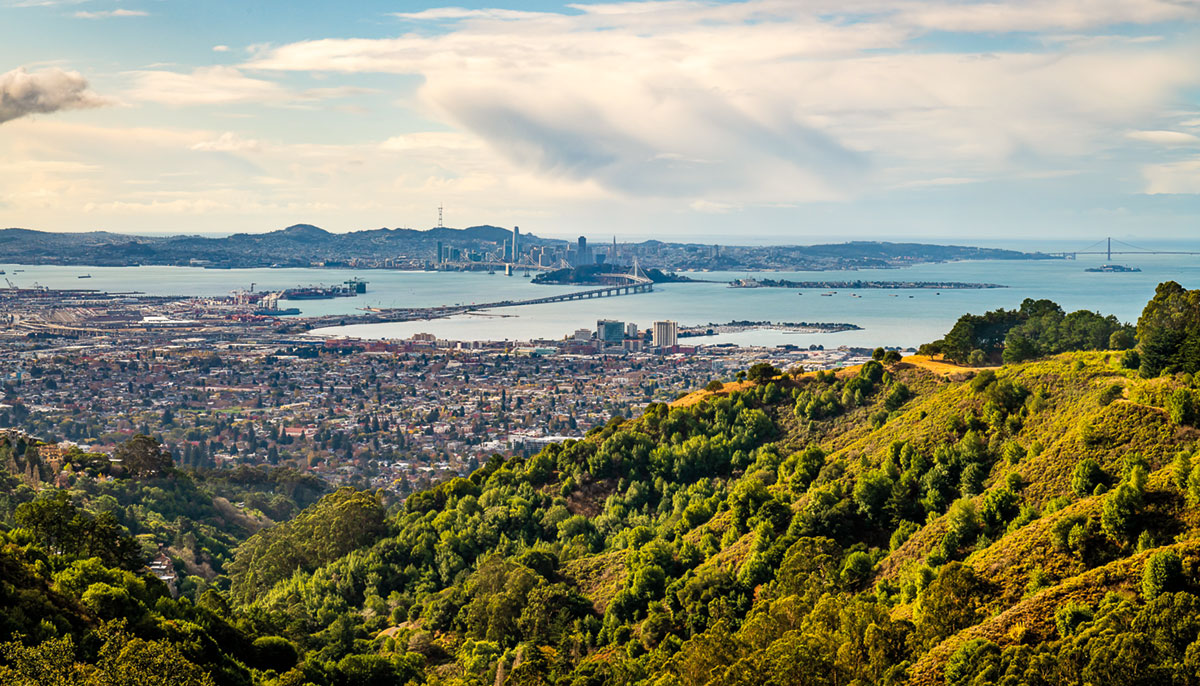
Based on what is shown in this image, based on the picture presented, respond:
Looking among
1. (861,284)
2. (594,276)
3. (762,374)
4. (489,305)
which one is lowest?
(489,305)

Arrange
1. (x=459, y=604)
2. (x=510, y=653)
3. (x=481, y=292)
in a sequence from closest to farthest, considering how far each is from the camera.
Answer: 1. (x=510, y=653)
2. (x=459, y=604)
3. (x=481, y=292)

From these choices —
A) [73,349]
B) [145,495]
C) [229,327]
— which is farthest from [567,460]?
[229,327]

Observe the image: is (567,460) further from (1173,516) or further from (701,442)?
(1173,516)

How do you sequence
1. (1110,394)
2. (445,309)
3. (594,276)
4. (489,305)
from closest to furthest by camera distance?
(1110,394) → (445,309) → (489,305) → (594,276)

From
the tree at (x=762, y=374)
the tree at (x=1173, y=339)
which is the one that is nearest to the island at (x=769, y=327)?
the tree at (x=762, y=374)

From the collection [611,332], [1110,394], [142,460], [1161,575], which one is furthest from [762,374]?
[611,332]

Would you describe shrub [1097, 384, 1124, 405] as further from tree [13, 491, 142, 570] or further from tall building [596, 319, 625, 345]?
tall building [596, 319, 625, 345]

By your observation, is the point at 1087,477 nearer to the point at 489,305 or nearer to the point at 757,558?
the point at 757,558

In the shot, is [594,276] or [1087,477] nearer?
[1087,477]
